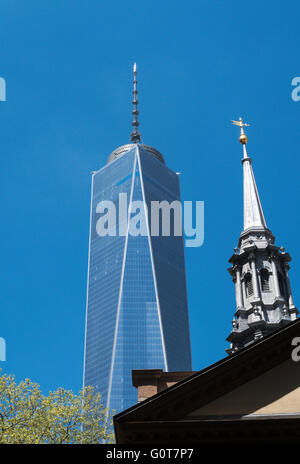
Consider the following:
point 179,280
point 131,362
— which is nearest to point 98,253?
point 179,280

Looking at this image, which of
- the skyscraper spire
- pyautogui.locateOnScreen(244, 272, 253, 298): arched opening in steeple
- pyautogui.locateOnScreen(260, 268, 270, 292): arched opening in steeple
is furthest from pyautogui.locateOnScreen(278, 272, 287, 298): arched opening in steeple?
the skyscraper spire

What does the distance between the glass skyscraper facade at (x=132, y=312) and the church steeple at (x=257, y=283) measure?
120400 millimetres

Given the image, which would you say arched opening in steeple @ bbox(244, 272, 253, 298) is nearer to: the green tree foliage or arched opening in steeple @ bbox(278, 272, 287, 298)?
arched opening in steeple @ bbox(278, 272, 287, 298)

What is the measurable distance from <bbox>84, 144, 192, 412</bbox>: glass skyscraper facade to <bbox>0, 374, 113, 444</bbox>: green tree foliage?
13532 cm

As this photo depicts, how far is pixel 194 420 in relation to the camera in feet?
73.0

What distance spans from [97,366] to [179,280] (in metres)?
37.3

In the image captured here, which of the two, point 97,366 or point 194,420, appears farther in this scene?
point 97,366

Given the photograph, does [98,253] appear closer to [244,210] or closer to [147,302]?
[147,302]

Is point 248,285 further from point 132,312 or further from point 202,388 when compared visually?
point 132,312

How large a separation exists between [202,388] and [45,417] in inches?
559

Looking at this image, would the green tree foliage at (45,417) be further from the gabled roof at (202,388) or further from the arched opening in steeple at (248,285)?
the arched opening in steeple at (248,285)

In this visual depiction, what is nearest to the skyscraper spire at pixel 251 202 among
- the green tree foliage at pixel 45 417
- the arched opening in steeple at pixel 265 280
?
the arched opening in steeple at pixel 265 280

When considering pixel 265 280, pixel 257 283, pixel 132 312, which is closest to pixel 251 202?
pixel 265 280

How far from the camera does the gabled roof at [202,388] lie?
73.2ft
